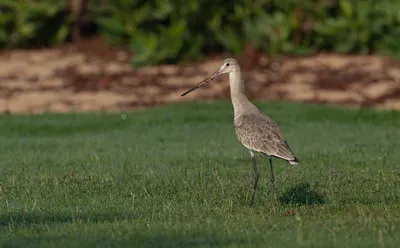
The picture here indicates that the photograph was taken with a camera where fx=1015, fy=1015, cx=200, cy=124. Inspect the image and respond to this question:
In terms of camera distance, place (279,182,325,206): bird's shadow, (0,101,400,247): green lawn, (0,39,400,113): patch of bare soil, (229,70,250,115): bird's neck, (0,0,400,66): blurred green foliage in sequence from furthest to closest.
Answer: (0,0,400,66): blurred green foliage, (0,39,400,113): patch of bare soil, (229,70,250,115): bird's neck, (279,182,325,206): bird's shadow, (0,101,400,247): green lawn

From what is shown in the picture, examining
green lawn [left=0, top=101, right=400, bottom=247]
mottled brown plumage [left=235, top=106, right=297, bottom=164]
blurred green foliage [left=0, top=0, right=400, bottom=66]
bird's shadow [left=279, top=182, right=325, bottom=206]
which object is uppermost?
blurred green foliage [left=0, top=0, right=400, bottom=66]

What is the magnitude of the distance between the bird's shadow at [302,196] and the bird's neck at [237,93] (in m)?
1.17

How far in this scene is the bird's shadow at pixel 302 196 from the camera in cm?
1200

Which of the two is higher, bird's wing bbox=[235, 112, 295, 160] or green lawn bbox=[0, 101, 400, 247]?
bird's wing bbox=[235, 112, 295, 160]

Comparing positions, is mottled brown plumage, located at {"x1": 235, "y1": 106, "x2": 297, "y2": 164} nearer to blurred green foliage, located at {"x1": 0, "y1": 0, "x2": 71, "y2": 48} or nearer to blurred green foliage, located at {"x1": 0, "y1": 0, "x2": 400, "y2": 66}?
blurred green foliage, located at {"x1": 0, "y1": 0, "x2": 400, "y2": 66}

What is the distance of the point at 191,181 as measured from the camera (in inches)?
515

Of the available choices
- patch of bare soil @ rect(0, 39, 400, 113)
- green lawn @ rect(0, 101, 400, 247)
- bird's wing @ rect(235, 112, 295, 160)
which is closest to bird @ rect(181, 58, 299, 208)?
bird's wing @ rect(235, 112, 295, 160)

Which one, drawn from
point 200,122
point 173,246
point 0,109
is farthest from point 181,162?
point 0,109

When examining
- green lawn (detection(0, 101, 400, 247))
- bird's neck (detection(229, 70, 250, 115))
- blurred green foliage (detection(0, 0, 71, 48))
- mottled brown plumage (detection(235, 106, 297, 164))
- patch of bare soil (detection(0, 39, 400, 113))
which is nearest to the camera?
green lawn (detection(0, 101, 400, 247))

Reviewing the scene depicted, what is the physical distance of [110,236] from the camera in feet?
31.8

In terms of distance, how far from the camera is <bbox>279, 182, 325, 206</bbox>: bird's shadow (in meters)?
12.0

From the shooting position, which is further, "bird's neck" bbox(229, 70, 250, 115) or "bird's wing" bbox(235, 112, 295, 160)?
"bird's neck" bbox(229, 70, 250, 115)

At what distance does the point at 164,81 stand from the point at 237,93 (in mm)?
10655

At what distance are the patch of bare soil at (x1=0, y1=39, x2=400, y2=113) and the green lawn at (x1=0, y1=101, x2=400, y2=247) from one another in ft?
5.70
